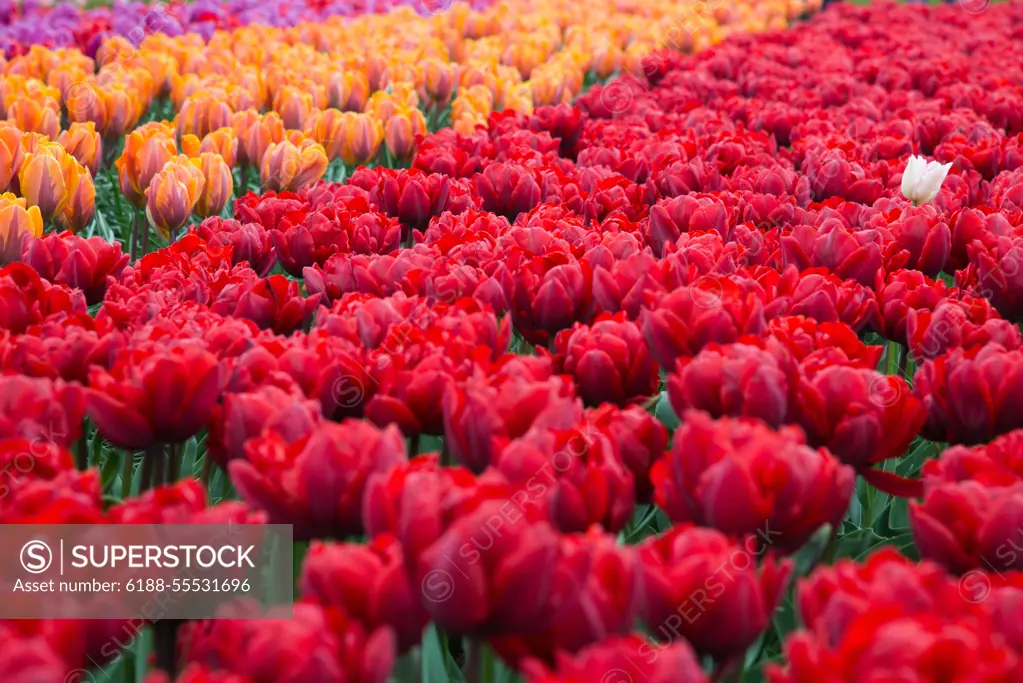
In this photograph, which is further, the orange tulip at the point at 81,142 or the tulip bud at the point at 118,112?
the tulip bud at the point at 118,112

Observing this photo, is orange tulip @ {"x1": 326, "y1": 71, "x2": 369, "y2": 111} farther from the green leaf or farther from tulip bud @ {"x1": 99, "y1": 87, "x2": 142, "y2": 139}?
the green leaf

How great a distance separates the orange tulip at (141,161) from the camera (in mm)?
3396

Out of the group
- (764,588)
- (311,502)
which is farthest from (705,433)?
(311,502)

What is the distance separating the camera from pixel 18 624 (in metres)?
1.14

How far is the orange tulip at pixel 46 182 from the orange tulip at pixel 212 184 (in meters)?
0.40

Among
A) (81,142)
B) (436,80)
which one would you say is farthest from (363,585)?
(436,80)

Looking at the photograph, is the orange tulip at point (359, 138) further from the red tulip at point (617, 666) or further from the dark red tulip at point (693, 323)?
the red tulip at point (617, 666)

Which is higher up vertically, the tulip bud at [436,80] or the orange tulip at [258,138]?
the orange tulip at [258,138]

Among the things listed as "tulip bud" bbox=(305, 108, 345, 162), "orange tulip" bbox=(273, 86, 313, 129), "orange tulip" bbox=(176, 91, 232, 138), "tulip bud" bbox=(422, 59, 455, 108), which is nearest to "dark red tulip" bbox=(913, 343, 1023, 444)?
"tulip bud" bbox=(305, 108, 345, 162)

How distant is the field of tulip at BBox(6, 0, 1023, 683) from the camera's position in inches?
45.6

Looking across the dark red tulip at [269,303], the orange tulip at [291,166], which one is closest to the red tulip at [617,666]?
the dark red tulip at [269,303]

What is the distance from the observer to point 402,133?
4.45 m

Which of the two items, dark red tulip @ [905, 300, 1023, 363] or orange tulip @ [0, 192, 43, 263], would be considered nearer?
dark red tulip @ [905, 300, 1023, 363]

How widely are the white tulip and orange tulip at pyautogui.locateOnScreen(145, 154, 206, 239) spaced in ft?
7.60
